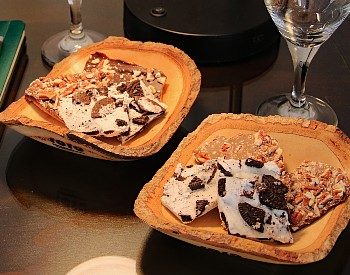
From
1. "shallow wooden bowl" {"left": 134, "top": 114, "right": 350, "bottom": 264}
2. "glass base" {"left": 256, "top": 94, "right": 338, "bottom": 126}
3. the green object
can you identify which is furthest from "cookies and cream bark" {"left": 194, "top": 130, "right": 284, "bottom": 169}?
the green object

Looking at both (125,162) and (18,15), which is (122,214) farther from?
(18,15)

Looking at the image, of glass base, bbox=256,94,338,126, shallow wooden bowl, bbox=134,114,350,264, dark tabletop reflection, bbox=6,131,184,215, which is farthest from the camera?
glass base, bbox=256,94,338,126

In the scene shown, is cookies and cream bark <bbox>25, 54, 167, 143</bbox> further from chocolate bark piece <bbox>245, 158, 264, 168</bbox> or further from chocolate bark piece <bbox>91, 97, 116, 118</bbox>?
chocolate bark piece <bbox>245, 158, 264, 168</bbox>

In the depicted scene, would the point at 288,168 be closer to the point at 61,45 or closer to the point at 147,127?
the point at 147,127

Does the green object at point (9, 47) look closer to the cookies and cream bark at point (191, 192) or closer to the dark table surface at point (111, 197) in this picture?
the dark table surface at point (111, 197)

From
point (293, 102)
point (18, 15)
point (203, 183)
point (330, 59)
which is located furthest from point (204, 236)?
point (18, 15)

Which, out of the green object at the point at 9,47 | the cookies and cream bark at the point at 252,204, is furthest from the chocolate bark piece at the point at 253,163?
the green object at the point at 9,47
